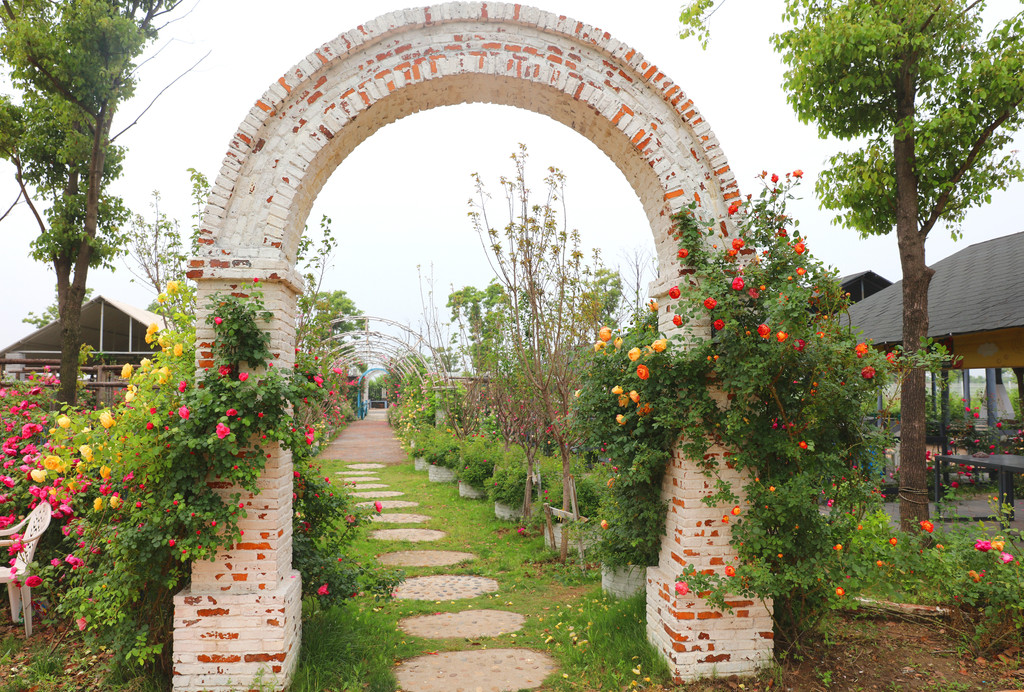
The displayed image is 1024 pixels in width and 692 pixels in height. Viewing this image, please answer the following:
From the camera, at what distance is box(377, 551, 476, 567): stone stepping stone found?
670 centimetres

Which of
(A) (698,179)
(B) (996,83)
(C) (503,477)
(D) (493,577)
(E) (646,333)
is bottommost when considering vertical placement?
(D) (493,577)

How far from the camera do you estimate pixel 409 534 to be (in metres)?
8.01

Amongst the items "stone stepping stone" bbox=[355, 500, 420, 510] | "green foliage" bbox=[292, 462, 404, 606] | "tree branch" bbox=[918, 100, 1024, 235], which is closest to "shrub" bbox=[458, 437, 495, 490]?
"stone stepping stone" bbox=[355, 500, 420, 510]

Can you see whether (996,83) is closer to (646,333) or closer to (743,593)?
(646,333)

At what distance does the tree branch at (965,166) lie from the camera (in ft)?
18.2

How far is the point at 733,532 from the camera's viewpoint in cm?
370

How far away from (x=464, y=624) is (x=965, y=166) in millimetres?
6069

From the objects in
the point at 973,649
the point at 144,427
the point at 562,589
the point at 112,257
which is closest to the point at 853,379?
the point at 973,649

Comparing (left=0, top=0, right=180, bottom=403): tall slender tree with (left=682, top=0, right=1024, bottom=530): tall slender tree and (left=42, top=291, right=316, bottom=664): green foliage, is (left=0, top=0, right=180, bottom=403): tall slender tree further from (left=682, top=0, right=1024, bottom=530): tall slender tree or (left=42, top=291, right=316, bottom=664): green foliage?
(left=682, top=0, right=1024, bottom=530): tall slender tree

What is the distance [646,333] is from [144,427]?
3153mm

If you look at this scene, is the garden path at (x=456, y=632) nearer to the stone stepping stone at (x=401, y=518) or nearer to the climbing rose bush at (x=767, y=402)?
the stone stepping stone at (x=401, y=518)

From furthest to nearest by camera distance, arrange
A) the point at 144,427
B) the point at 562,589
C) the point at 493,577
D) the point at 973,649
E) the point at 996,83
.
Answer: the point at 493,577 → the point at 562,589 → the point at 996,83 → the point at 973,649 → the point at 144,427

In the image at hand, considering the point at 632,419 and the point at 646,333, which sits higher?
the point at 646,333

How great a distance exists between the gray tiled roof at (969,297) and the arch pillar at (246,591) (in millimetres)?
5666
